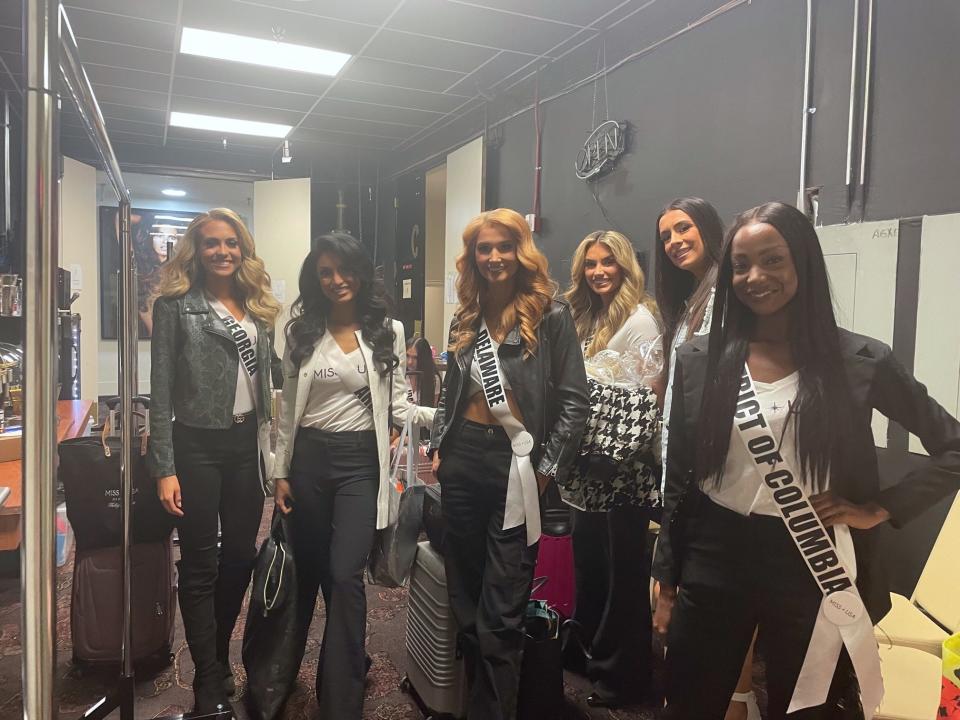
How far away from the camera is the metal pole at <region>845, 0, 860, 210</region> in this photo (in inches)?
86.1

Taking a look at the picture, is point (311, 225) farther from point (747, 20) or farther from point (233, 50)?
point (747, 20)

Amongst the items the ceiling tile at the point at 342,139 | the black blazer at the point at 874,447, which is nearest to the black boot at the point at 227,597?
the black blazer at the point at 874,447

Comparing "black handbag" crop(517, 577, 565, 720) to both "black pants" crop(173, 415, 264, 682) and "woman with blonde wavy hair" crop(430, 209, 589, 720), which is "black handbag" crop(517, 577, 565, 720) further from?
"black pants" crop(173, 415, 264, 682)

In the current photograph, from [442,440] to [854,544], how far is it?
3.40ft

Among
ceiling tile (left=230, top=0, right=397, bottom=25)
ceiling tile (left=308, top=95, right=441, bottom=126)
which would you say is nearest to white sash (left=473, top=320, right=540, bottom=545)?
ceiling tile (left=230, top=0, right=397, bottom=25)

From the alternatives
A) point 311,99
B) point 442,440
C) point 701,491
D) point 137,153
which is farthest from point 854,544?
point 137,153

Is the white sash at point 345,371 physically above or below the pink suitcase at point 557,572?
above

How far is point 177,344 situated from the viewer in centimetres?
192

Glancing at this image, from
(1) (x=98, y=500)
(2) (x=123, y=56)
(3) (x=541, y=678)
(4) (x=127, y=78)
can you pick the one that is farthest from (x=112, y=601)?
(4) (x=127, y=78)

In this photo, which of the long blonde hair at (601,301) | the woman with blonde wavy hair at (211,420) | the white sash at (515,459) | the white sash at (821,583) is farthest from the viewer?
the long blonde hair at (601,301)

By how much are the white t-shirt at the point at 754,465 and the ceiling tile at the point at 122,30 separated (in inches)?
150

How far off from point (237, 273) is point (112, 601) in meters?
1.16

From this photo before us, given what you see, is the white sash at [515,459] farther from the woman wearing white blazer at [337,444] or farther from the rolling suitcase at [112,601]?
the rolling suitcase at [112,601]

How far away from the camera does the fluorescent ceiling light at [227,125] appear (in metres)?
5.55
